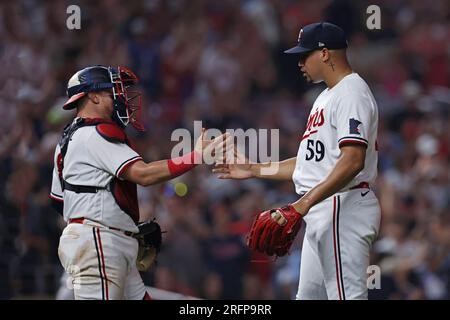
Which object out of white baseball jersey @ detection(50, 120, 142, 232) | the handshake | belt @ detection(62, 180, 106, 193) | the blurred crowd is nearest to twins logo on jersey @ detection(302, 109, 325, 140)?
the handshake

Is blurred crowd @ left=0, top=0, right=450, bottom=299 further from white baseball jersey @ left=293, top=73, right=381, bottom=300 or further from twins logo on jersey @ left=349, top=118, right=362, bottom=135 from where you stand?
twins logo on jersey @ left=349, top=118, right=362, bottom=135

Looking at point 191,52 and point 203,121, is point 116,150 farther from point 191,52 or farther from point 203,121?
point 191,52

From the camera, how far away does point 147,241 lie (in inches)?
246

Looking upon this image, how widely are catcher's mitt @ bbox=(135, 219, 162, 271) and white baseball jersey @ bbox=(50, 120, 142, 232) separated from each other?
0.21 metres

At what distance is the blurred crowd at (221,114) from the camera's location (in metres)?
9.70

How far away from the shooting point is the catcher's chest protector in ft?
19.2

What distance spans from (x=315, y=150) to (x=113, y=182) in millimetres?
1088

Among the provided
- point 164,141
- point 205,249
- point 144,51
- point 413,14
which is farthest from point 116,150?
point 413,14

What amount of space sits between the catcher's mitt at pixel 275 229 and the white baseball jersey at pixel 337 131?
0.31 m

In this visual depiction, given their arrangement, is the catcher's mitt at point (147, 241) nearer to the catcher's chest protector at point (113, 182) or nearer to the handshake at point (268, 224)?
the catcher's chest protector at point (113, 182)

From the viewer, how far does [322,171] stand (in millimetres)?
5867

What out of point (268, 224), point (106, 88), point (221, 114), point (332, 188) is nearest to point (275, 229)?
point (268, 224)

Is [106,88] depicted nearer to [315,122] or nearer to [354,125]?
[315,122]

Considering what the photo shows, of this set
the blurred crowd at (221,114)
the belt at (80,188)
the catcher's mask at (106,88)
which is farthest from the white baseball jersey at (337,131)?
the blurred crowd at (221,114)
